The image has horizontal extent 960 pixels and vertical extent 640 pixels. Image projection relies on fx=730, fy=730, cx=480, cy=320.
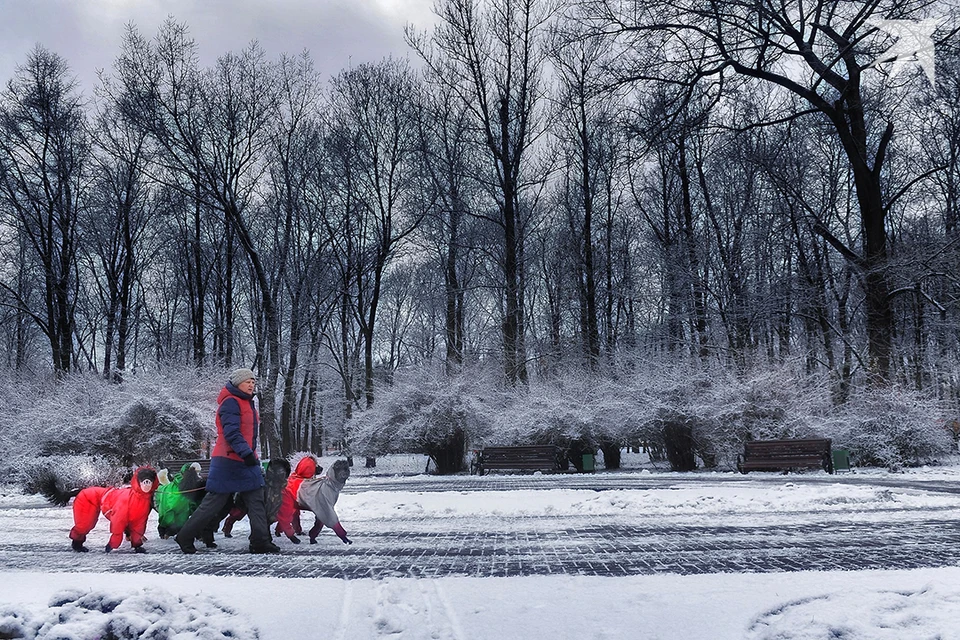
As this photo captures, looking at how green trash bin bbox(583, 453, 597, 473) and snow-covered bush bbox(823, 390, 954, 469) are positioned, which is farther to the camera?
green trash bin bbox(583, 453, 597, 473)

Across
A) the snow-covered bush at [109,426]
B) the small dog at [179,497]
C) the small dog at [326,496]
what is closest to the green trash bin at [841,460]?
the small dog at [326,496]

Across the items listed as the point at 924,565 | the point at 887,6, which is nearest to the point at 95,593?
the point at 924,565

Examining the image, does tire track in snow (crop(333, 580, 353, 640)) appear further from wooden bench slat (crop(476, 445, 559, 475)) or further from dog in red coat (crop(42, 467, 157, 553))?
wooden bench slat (crop(476, 445, 559, 475))

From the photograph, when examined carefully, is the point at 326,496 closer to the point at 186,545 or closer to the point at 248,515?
the point at 248,515

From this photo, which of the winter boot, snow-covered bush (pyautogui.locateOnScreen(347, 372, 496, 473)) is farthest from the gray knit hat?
snow-covered bush (pyautogui.locateOnScreen(347, 372, 496, 473))

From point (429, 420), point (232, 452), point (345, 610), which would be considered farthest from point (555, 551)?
point (429, 420)

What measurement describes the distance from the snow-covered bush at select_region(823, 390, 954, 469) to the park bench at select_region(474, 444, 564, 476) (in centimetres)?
774

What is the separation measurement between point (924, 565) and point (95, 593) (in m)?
6.47

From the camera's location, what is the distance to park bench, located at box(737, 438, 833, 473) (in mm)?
18859

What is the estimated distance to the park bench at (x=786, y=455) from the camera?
1886 centimetres

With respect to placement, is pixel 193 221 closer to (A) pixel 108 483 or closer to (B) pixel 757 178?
(A) pixel 108 483

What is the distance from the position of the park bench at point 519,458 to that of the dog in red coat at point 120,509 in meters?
13.5

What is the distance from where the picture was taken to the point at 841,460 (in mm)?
19406

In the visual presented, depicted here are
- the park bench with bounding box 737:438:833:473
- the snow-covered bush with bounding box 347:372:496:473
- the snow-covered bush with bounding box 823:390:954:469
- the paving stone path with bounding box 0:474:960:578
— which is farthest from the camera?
the snow-covered bush with bounding box 347:372:496:473
